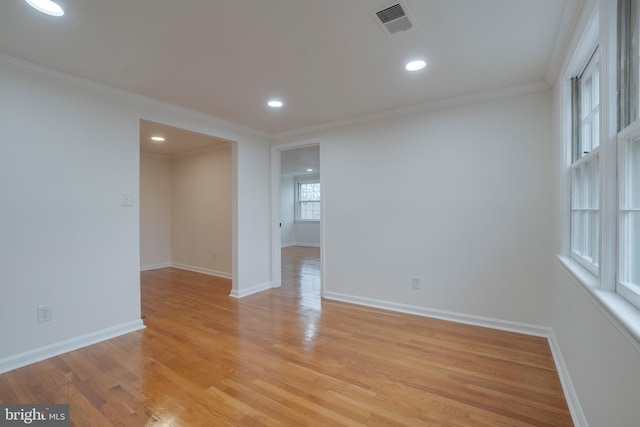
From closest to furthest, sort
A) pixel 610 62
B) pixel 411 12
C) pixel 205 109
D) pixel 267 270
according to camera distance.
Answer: pixel 610 62
pixel 411 12
pixel 205 109
pixel 267 270

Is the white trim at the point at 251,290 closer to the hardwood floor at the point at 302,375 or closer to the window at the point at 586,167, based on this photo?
the hardwood floor at the point at 302,375

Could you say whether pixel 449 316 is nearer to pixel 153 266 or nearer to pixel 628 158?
pixel 628 158

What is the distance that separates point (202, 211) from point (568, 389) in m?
5.64

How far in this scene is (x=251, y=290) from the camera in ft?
14.3

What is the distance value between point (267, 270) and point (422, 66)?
11.6ft

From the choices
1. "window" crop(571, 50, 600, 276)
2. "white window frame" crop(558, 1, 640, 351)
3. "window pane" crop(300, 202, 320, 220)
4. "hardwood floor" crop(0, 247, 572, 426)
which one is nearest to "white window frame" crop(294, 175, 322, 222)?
"window pane" crop(300, 202, 320, 220)

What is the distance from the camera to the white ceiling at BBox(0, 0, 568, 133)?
5.70ft

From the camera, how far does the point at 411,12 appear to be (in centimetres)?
176

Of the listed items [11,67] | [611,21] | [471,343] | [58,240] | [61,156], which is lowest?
[471,343]

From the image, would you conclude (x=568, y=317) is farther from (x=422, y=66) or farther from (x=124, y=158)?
(x=124, y=158)

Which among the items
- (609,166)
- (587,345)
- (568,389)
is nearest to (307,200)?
(568,389)

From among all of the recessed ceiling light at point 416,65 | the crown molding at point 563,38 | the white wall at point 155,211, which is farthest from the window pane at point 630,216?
the white wall at point 155,211

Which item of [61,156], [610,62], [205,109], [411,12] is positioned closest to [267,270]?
[205,109]

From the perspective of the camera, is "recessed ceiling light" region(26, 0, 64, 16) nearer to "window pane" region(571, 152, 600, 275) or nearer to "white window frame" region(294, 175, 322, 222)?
"window pane" region(571, 152, 600, 275)
